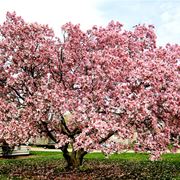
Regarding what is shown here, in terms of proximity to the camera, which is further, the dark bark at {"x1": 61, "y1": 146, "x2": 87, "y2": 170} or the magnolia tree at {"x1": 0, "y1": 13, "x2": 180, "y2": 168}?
the dark bark at {"x1": 61, "y1": 146, "x2": 87, "y2": 170}

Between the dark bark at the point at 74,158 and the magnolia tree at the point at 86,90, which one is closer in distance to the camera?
the magnolia tree at the point at 86,90

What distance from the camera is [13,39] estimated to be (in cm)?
1966

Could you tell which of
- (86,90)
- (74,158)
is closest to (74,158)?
(74,158)

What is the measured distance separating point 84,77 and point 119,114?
2.31 meters

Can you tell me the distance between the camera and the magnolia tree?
1733cm

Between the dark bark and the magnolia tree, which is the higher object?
the magnolia tree

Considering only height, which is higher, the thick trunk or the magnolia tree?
the magnolia tree

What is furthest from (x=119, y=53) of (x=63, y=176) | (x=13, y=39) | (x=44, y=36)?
(x=63, y=176)

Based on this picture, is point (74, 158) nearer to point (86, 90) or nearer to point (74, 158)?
point (74, 158)

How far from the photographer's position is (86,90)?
18094mm

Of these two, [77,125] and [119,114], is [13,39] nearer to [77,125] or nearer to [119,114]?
[77,125]

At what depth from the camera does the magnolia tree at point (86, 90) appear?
56.9 feet

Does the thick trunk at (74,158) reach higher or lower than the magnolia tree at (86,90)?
lower

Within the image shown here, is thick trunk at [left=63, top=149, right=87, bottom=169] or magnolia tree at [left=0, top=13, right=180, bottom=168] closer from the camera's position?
magnolia tree at [left=0, top=13, right=180, bottom=168]
